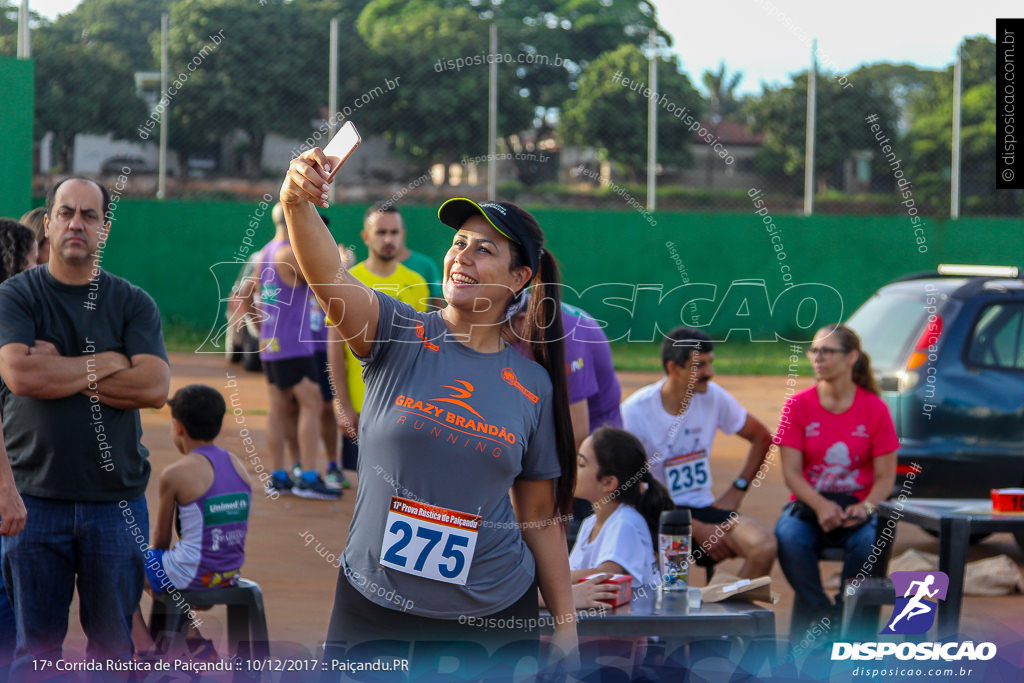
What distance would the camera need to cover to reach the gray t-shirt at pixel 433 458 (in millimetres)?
2654

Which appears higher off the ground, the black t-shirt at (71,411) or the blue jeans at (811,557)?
the black t-shirt at (71,411)

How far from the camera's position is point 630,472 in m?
4.31

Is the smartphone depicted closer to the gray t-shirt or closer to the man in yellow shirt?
the gray t-shirt

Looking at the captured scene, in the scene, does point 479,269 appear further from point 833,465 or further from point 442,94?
point 442,94

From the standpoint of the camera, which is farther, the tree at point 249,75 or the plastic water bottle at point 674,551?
the tree at point 249,75

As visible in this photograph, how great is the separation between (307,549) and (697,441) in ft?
7.40

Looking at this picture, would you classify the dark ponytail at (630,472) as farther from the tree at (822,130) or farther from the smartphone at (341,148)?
the tree at (822,130)

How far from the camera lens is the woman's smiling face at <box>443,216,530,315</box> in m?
2.74

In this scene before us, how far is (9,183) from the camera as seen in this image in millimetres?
11477

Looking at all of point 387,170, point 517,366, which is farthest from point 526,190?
point 517,366

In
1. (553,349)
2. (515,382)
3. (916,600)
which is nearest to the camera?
(515,382)

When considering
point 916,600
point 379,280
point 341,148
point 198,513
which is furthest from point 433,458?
point 379,280

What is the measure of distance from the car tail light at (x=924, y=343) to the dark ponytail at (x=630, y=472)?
10.4 ft

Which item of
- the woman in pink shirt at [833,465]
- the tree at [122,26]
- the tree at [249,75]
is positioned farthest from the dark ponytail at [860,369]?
the tree at [249,75]
